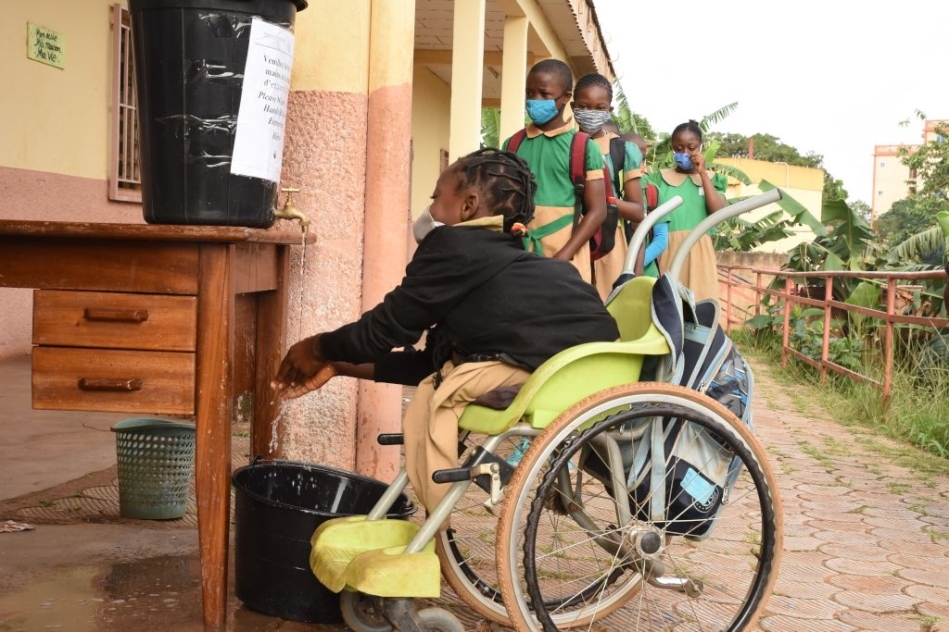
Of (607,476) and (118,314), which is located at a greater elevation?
(118,314)

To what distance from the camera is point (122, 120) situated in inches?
356

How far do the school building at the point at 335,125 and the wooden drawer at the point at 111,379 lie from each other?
875 millimetres

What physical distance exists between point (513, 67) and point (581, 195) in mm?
5226

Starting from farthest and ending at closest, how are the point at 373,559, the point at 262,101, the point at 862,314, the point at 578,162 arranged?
the point at 862,314, the point at 578,162, the point at 262,101, the point at 373,559

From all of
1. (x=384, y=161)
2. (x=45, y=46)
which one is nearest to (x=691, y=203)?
(x=384, y=161)

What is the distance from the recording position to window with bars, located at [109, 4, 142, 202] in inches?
343

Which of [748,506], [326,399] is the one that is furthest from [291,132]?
[748,506]

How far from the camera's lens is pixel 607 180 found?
490 cm

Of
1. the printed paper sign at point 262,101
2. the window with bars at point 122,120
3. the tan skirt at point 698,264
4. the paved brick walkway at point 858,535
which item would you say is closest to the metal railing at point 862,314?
the paved brick walkway at point 858,535

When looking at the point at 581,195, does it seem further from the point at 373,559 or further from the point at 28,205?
the point at 28,205

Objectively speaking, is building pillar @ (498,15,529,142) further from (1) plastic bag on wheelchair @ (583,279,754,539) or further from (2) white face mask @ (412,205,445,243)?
(1) plastic bag on wheelchair @ (583,279,754,539)

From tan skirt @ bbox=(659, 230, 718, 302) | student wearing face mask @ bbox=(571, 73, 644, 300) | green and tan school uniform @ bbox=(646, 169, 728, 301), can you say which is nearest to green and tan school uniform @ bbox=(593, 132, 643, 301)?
student wearing face mask @ bbox=(571, 73, 644, 300)

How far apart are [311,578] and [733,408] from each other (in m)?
1.15

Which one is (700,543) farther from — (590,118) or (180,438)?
(590,118)
